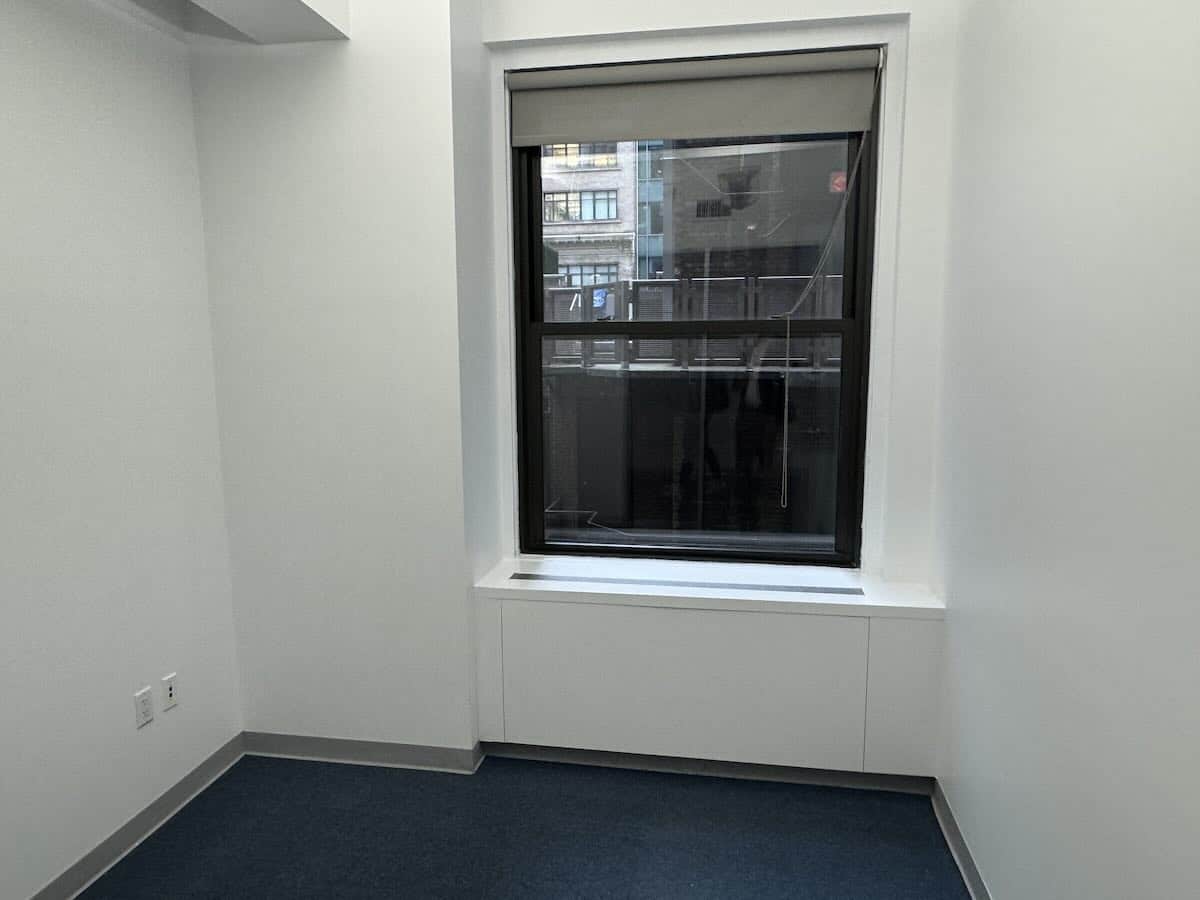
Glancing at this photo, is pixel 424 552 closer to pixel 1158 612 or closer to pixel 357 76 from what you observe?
pixel 357 76

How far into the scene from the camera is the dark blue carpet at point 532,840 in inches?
80.0

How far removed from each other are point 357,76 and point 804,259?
1558 mm

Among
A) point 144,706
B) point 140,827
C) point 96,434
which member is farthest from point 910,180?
point 140,827

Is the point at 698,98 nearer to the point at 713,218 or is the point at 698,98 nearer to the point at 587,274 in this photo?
the point at 713,218

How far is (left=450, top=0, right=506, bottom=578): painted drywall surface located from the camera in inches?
93.4

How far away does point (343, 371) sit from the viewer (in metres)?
2.46

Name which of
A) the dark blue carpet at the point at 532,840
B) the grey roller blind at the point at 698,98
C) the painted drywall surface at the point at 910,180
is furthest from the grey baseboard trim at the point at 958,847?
the grey roller blind at the point at 698,98

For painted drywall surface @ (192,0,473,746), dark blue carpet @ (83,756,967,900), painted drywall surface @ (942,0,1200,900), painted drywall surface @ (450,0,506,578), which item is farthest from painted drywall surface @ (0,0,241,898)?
painted drywall surface @ (942,0,1200,900)

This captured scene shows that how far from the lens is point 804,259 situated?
8.74 ft

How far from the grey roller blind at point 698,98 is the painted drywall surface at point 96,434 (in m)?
1.16

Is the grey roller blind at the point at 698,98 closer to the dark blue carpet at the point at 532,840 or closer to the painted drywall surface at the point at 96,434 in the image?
the painted drywall surface at the point at 96,434

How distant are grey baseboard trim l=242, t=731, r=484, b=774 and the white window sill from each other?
0.57 metres

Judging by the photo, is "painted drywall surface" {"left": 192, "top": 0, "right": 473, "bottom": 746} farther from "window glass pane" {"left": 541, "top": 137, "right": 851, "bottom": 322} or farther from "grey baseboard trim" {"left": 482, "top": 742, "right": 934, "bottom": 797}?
"window glass pane" {"left": 541, "top": 137, "right": 851, "bottom": 322}

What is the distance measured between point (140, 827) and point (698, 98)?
2820 mm
